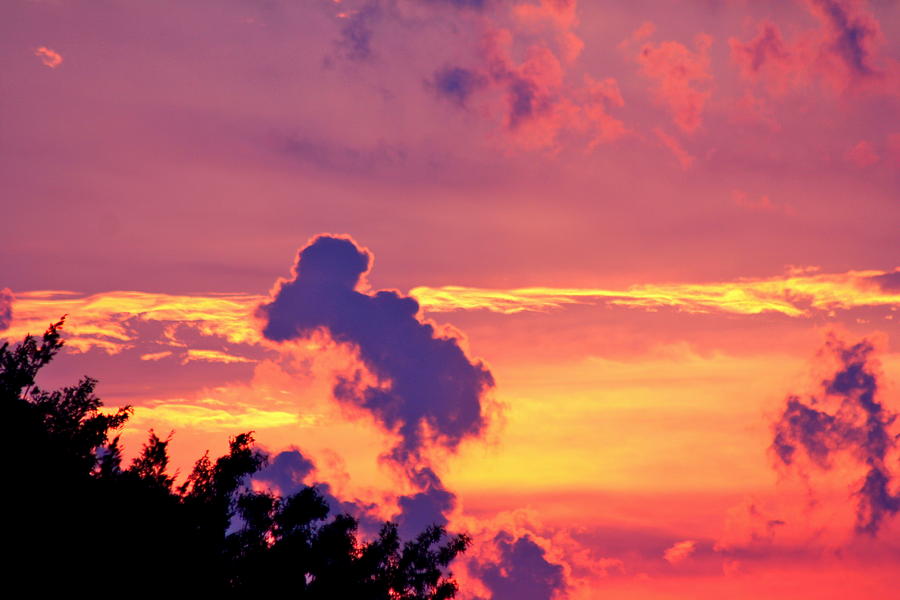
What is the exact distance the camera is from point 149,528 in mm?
55031

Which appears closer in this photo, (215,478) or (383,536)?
(215,478)

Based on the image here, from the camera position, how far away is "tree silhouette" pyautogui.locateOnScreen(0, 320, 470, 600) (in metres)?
48.8

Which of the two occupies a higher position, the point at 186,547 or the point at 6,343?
the point at 6,343

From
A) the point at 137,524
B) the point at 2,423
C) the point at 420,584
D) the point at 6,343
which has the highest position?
the point at 6,343

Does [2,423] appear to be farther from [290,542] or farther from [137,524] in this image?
[290,542]

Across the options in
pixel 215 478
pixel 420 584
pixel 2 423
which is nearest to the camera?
pixel 2 423

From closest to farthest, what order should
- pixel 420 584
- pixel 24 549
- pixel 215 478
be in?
pixel 24 549
pixel 215 478
pixel 420 584

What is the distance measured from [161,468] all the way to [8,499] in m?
19.0

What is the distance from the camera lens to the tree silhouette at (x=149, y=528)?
160ft

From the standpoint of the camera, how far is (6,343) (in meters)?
72.0

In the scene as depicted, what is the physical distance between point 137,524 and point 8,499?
7.96 m

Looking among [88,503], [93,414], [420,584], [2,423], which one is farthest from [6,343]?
[420,584]

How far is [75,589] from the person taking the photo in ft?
154

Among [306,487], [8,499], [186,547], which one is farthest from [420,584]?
[8,499]
